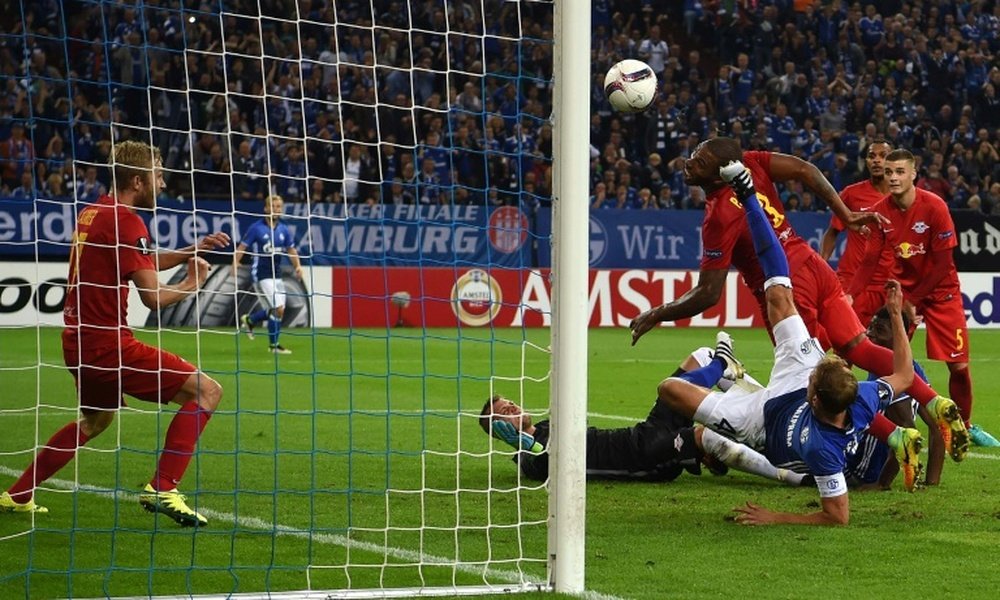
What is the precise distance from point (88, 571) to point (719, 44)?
2373cm

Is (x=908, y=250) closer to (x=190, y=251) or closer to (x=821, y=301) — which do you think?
(x=821, y=301)

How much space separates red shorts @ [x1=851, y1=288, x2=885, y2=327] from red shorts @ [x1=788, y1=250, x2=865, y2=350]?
1693mm

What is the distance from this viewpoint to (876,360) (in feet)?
26.2

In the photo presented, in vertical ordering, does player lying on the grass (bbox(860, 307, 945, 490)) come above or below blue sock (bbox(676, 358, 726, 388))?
below

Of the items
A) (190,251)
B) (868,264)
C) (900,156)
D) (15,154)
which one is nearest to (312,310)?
(190,251)

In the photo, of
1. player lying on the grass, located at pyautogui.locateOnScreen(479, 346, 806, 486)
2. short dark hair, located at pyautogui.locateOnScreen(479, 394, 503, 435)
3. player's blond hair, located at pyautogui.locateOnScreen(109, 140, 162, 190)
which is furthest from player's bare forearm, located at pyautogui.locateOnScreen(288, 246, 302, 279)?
player's blond hair, located at pyautogui.locateOnScreen(109, 140, 162, 190)

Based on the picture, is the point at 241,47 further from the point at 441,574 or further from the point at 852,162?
the point at 441,574

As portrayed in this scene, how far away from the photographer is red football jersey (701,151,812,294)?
25.3 feet

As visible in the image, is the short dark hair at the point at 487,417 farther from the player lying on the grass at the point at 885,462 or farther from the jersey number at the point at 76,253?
the jersey number at the point at 76,253

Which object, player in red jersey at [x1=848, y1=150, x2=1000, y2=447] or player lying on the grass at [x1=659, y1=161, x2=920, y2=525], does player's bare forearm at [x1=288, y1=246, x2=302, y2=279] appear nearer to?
player in red jersey at [x1=848, y1=150, x2=1000, y2=447]

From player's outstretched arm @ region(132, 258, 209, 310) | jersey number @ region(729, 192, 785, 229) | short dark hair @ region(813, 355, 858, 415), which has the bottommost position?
short dark hair @ region(813, 355, 858, 415)

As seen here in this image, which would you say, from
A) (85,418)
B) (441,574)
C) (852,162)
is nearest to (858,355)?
(441,574)

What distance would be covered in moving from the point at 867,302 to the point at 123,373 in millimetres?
5312

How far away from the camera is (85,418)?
7.00m
